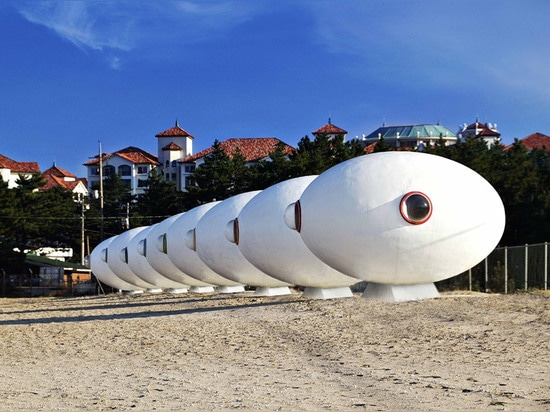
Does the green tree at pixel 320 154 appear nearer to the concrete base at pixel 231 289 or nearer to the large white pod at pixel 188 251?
the concrete base at pixel 231 289

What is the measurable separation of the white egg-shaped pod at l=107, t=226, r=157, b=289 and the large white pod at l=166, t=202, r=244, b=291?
31.2ft

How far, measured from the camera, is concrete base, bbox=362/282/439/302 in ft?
64.0

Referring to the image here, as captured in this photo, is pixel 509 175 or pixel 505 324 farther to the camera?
pixel 509 175

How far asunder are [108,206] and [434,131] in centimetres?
10005

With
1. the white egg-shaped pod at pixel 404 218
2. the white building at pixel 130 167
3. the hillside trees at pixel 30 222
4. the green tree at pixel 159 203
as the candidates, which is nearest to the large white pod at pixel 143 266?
the white egg-shaped pod at pixel 404 218

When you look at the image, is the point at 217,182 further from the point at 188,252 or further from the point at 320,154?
the point at 188,252

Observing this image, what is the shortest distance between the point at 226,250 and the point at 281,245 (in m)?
5.51

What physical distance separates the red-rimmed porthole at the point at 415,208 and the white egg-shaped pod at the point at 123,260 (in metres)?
27.3

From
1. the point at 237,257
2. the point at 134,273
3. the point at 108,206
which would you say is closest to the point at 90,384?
the point at 237,257

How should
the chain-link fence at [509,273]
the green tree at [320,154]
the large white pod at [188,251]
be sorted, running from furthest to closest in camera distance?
1. the green tree at [320,154]
2. the large white pod at [188,251]
3. the chain-link fence at [509,273]

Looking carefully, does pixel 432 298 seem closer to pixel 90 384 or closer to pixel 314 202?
pixel 314 202

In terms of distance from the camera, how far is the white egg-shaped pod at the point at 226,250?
2789 centimetres

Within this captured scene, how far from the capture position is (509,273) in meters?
29.5

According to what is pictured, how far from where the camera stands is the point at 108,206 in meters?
90.4
